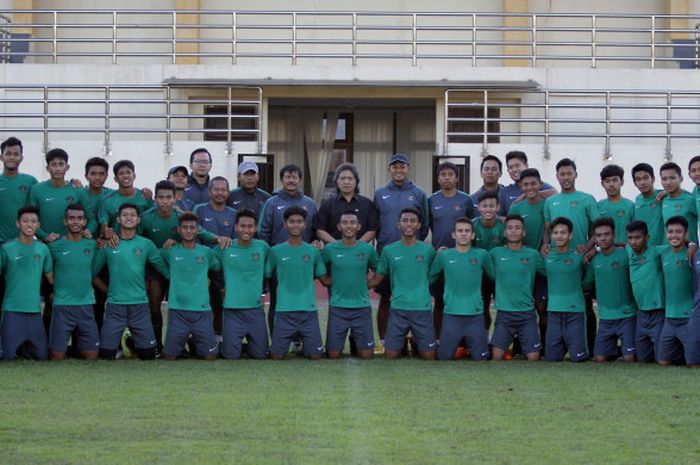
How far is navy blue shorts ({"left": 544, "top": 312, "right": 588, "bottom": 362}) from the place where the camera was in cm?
1144

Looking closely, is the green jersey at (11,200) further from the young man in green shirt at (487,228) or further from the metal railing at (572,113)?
the metal railing at (572,113)

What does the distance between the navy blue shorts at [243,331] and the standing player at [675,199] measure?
11.7ft

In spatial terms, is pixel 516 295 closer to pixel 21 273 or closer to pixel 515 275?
pixel 515 275

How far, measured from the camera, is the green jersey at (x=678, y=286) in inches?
437

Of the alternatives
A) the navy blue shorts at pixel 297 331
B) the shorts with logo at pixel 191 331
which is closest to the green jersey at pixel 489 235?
the navy blue shorts at pixel 297 331

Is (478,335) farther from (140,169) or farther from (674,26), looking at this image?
(674,26)

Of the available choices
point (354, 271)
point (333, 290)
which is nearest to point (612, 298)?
point (354, 271)

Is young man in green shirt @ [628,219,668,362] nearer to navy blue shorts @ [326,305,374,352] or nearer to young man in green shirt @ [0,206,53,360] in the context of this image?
navy blue shorts @ [326,305,374,352]

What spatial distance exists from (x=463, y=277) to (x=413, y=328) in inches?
24.0

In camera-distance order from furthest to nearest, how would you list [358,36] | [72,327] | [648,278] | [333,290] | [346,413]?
[358,36], [333,290], [72,327], [648,278], [346,413]

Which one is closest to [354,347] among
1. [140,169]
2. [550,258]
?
[550,258]

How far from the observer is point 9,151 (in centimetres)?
1169

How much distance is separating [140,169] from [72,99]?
1964 mm

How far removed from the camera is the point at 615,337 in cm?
1148
